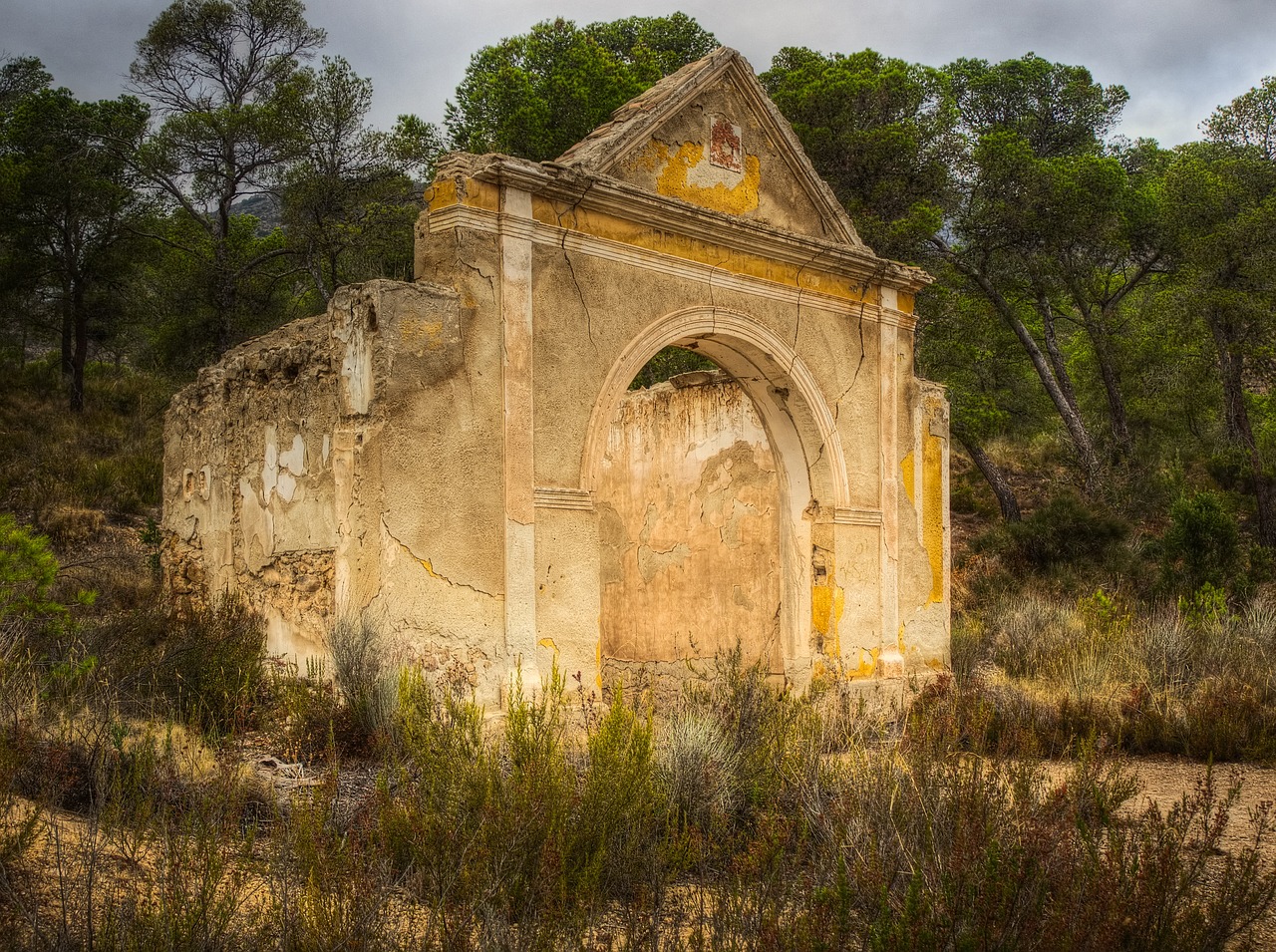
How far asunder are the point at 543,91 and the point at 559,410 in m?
12.3

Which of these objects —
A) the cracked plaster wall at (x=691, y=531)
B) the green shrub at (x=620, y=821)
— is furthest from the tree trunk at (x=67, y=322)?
the green shrub at (x=620, y=821)

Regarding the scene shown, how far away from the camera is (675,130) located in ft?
26.8

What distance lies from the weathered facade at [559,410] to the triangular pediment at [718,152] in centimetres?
2

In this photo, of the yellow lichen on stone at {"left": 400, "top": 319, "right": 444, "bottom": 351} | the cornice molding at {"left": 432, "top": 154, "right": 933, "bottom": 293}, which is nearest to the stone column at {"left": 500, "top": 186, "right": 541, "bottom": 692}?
the cornice molding at {"left": 432, "top": 154, "right": 933, "bottom": 293}

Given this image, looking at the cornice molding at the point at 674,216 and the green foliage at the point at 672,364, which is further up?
the green foliage at the point at 672,364

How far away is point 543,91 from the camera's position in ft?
58.9

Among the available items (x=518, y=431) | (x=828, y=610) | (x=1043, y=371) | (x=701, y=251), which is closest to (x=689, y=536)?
(x=828, y=610)

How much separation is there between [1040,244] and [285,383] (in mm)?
15758

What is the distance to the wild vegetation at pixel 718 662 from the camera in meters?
3.67

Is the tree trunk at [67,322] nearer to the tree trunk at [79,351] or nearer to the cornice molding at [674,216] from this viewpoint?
the tree trunk at [79,351]

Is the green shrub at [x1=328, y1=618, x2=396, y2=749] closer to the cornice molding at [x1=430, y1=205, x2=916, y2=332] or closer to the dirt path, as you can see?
the cornice molding at [x1=430, y1=205, x2=916, y2=332]

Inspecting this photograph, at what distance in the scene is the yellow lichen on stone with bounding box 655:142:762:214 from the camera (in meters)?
8.07

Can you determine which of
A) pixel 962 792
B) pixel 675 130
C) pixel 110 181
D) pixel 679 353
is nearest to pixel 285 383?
pixel 675 130

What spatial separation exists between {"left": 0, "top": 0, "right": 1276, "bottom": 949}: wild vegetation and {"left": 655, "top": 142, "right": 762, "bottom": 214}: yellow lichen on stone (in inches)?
137
